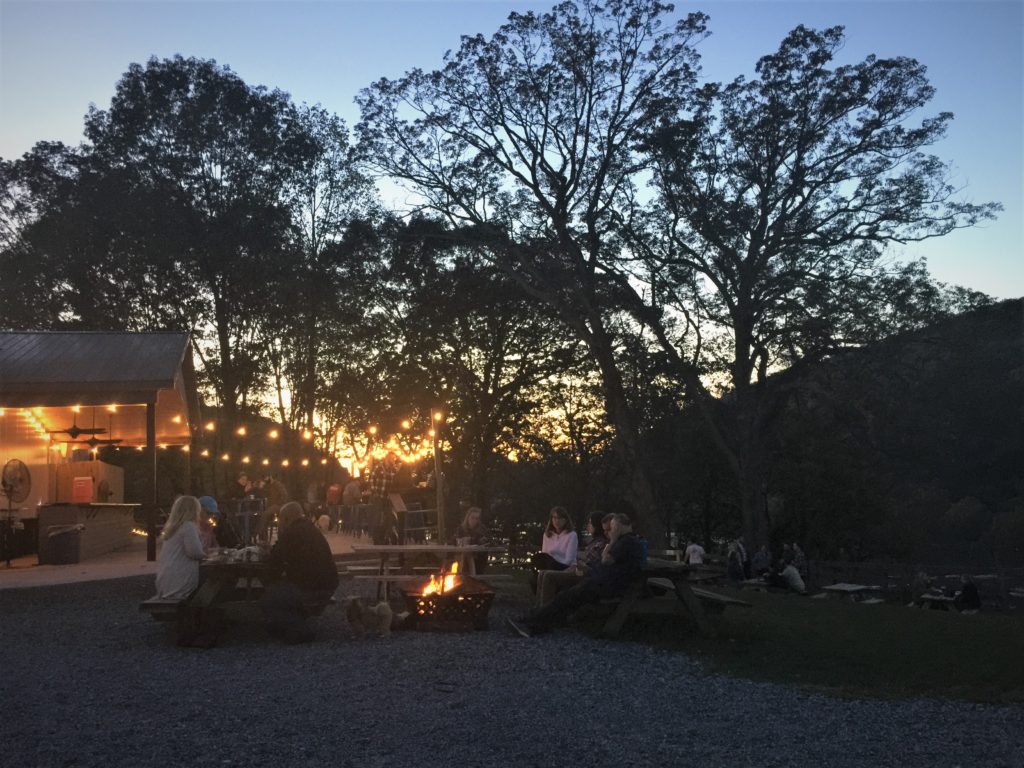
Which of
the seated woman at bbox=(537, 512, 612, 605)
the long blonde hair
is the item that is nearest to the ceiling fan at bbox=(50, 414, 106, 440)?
the long blonde hair

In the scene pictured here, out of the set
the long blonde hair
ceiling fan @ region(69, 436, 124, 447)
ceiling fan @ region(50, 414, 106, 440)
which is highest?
ceiling fan @ region(50, 414, 106, 440)

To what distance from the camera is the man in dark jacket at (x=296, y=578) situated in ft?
29.2

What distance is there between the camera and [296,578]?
9117 millimetres

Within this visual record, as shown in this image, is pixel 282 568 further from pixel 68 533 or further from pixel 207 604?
pixel 68 533

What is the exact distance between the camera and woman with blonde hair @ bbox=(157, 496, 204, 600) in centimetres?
907

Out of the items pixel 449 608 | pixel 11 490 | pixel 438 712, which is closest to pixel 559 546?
pixel 449 608

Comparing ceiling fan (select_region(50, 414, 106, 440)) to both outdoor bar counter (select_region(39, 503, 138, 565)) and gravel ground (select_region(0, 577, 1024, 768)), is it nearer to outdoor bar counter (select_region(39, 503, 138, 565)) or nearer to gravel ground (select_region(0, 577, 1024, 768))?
outdoor bar counter (select_region(39, 503, 138, 565))

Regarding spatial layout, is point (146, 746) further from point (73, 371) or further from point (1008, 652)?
point (73, 371)

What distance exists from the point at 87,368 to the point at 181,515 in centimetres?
764

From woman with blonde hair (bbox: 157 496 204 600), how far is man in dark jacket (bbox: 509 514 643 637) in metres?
2.92

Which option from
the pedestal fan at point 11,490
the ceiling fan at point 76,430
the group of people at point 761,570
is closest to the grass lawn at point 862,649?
the group of people at point 761,570

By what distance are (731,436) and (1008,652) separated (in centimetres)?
1385

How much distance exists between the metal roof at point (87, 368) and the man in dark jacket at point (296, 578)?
271 inches

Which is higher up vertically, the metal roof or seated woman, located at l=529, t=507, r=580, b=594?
the metal roof
